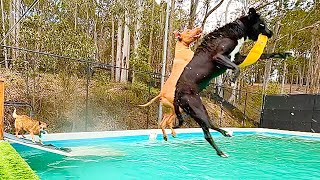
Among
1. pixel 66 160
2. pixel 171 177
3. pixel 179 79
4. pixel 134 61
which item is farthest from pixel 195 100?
pixel 134 61

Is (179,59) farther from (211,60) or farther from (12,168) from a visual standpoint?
(12,168)

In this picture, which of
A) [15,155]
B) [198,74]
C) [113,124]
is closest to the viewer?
[198,74]

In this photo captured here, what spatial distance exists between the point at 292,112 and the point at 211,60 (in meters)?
13.6

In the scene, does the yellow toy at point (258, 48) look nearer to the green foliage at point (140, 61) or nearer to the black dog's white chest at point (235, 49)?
the black dog's white chest at point (235, 49)

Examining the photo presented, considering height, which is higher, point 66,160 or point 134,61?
point 134,61

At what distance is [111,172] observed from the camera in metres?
5.40

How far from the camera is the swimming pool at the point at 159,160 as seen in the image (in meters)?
5.46

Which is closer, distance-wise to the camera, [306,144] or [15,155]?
[15,155]

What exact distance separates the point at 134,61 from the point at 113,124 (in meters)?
5.84

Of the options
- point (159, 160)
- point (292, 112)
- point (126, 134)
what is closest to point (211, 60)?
point (159, 160)

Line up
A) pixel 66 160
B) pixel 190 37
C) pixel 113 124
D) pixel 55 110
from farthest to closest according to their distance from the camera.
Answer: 1. pixel 113 124
2. pixel 55 110
3. pixel 66 160
4. pixel 190 37

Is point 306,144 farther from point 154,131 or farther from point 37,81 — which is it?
point 37,81

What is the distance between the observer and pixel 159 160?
6.67 meters

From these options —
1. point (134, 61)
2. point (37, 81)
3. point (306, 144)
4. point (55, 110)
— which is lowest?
point (306, 144)
